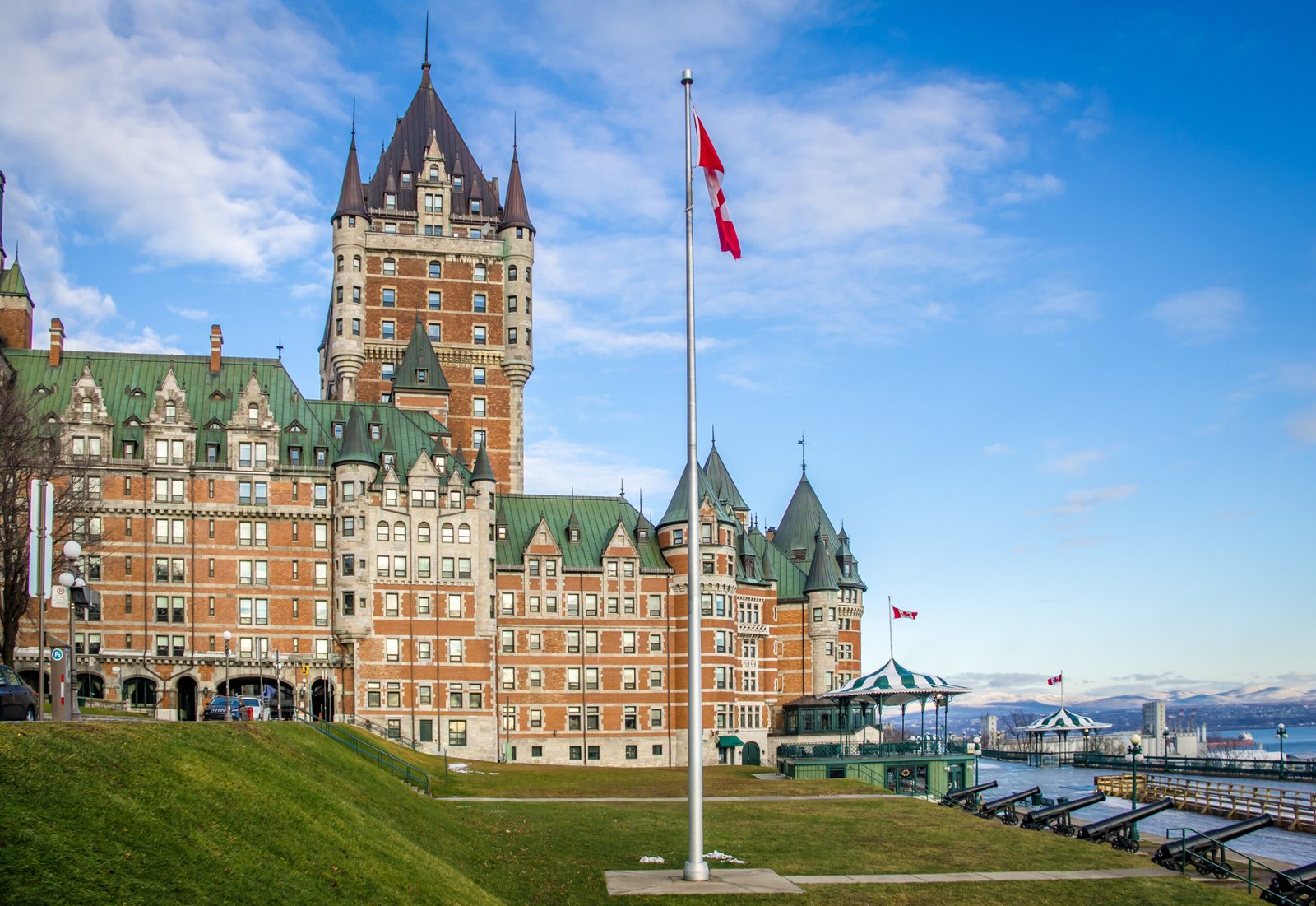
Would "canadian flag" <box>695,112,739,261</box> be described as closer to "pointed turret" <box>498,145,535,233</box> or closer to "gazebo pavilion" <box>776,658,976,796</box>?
"gazebo pavilion" <box>776,658,976,796</box>

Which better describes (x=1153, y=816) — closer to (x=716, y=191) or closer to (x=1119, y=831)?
(x=1119, y=831)

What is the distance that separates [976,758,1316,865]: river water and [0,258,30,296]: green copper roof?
77.1m

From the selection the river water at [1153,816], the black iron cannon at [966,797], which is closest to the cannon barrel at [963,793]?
the black iron cannon at [966,797]

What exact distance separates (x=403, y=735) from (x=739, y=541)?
102 ft

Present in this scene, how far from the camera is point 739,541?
335ft

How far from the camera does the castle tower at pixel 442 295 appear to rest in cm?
10238

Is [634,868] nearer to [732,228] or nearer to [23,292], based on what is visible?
[732,228]

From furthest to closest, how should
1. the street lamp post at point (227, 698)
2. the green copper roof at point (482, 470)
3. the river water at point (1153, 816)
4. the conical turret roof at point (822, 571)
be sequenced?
the conical turret roof at point (822, 571)
the green copper roof at point (482, 470)
the river water at point (1153, 816)
the street lamp post at point (227, 698)

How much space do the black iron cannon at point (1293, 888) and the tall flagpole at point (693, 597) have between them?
2125 cm

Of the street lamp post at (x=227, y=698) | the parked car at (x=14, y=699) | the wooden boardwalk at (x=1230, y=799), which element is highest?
the parked car at (x=14, y=699)

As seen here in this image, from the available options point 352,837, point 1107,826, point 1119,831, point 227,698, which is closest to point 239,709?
point 227,698

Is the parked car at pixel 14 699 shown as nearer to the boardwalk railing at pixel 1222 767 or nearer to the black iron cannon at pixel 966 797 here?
the black iron cannon at pixel 966 797

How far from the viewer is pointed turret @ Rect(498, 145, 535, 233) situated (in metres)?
106

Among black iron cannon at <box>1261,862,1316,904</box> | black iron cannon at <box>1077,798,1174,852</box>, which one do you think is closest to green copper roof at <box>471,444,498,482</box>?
black iron cannon at <box>1077,798,1174,852</box>
